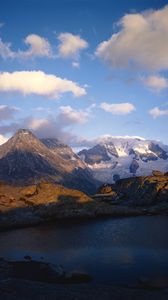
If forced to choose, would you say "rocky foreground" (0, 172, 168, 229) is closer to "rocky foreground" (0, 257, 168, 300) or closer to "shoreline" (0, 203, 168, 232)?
"shoreline" (0, 203, 168, 232)

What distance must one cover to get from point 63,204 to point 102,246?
61517 mm

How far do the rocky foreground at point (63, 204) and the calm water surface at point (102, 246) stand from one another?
11.9 metres

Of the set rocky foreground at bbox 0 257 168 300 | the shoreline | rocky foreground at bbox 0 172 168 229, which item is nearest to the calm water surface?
rocky foreground at bbox 0 257 168 300

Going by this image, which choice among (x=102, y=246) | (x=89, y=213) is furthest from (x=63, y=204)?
(x=102, y=246)

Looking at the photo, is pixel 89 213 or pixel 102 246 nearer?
pixel 102 246

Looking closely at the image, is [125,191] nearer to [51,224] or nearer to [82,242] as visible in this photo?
[51,224]

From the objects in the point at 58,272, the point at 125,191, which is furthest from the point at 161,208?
the point at 58,272

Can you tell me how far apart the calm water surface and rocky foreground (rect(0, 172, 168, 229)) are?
11863 mm

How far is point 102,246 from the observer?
8088 cm

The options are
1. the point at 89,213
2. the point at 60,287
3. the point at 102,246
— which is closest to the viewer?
the point at 60,287

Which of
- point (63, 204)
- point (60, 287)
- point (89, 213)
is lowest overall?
point (60, 287)

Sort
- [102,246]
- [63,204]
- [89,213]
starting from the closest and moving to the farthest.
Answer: [102,246], [89,213], [63,204]

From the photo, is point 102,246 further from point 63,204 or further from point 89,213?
point 63,204

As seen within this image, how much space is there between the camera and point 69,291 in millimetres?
46031
